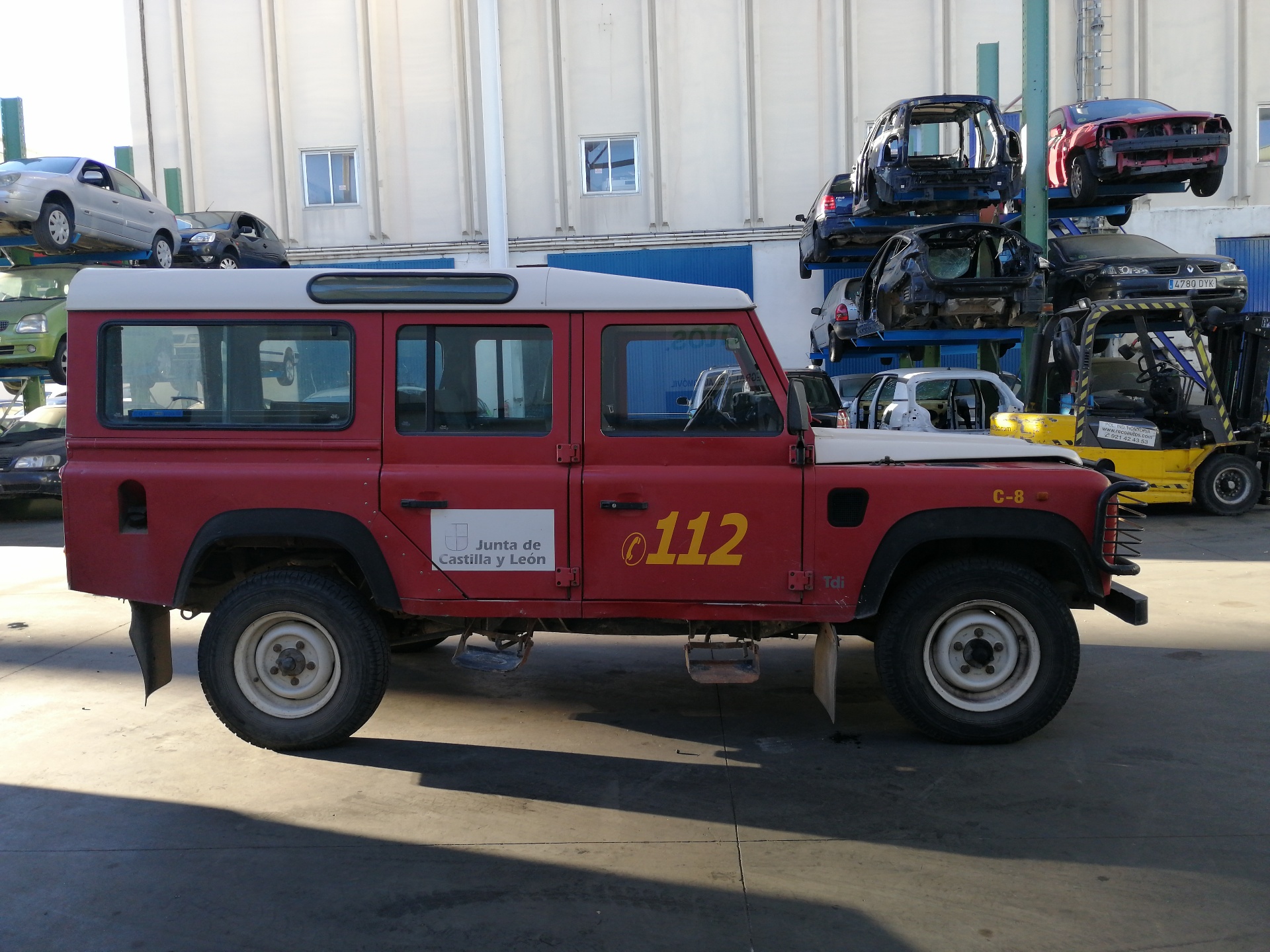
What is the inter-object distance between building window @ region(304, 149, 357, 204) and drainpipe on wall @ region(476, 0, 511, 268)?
8.67 metres

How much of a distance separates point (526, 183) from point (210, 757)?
65.7 ft

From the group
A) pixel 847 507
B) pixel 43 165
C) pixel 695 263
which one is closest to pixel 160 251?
pixel 43 165

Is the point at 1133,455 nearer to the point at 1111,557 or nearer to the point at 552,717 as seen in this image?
the point at 1111,557

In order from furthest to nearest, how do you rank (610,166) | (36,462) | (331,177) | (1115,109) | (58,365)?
A: (331,177)
(610,166)
(1115,109)
(58,365)
(36,462)

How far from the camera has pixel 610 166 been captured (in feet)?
76.7

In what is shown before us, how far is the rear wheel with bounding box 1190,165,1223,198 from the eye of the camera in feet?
49.8

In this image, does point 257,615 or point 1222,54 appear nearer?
point 257,615

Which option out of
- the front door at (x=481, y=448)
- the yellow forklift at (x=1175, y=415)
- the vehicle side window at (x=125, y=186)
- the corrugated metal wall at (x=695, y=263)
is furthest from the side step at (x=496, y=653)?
the corrugated metal wall at (x=695, y=263)

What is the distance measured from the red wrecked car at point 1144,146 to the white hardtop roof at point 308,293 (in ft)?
41.8

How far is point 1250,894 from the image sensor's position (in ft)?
11.6

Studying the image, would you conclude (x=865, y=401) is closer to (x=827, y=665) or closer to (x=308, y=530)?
(x=827, y=665)

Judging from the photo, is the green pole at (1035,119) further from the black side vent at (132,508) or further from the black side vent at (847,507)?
the black side vent at (132,508)

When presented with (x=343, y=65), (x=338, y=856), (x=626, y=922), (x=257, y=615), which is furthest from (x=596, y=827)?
(x=343, y=65)

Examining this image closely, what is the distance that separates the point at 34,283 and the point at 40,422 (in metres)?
2.33
